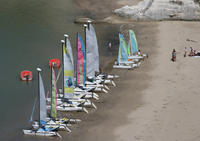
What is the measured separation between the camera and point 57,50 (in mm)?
49281

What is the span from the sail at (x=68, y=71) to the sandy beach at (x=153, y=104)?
2.46 metres

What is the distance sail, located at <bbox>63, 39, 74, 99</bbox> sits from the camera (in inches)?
1303

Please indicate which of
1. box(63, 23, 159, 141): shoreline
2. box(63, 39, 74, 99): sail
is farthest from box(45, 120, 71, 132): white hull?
box(63, 39, 74, 99): sail

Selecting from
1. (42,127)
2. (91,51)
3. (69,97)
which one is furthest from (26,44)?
(42,127)

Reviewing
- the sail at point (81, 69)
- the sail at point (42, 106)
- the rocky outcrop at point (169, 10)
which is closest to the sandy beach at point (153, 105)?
the sail at point (42, 106)

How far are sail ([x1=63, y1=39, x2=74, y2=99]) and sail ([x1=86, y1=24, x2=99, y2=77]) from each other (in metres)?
3.37

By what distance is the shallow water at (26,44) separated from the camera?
115 feet

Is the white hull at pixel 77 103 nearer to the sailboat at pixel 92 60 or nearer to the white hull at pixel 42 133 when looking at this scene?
the sailboat at pixel 92 60

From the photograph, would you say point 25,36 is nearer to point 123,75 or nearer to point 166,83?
point 123,75

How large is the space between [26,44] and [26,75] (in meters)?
10.4

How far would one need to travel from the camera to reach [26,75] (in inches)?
1619

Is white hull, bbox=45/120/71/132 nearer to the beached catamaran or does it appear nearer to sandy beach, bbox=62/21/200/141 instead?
sandy beach, bbox=62/21/200/141

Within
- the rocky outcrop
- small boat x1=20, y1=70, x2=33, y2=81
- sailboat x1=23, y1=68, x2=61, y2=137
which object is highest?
the rocky outcrop

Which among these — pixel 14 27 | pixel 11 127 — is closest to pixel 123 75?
pixel 11 127
